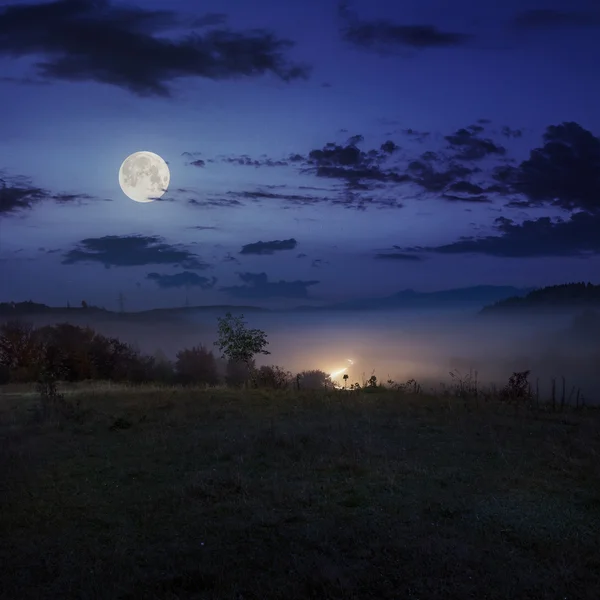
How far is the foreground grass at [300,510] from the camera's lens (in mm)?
6953

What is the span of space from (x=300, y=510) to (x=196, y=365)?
148 feet

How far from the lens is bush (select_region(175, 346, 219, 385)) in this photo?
52094mm

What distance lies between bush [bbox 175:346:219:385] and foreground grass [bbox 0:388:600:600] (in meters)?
35.2

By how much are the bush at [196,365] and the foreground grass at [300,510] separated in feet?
115

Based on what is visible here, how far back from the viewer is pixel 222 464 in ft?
40.8

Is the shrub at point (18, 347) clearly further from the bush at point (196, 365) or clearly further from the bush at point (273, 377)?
the bush at point (273, 377)

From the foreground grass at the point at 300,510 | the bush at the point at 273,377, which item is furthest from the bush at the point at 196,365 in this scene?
the foreground grass at the point at 300,510

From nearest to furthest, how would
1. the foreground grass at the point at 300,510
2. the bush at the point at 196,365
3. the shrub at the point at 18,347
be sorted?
the foreground grass at the point at 300,510 < the shrub at the point at 18,347 < the bush at the point at 196,365

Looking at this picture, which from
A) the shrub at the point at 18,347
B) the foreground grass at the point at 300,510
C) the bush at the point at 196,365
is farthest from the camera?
the bush at the point at 196,365

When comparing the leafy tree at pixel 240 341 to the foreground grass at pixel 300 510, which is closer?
the foreground grass at pixel 300 510

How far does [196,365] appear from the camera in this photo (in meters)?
53.5

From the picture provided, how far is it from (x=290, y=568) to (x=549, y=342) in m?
135

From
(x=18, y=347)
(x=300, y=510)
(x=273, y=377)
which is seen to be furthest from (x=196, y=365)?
(x=300, y=510)

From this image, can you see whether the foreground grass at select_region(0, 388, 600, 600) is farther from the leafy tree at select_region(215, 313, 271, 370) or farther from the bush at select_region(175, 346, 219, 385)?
the bush at select_region(175, 346, 219, 385)
